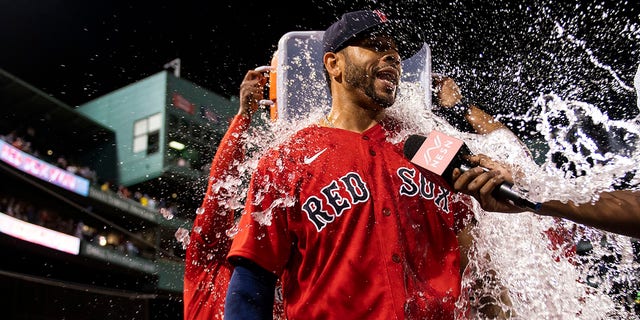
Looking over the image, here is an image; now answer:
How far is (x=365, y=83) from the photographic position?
277 centimetres

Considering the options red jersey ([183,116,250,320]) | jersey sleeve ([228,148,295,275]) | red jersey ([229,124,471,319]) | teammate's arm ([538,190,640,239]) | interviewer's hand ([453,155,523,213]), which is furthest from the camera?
red jersey ([183,116,250,320])

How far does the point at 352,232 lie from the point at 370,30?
1.09 metres

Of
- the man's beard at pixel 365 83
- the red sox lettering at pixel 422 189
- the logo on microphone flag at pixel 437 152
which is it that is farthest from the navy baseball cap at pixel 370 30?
the logo on microphone flag at pixel 437 152

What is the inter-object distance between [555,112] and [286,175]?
2297 millimetres

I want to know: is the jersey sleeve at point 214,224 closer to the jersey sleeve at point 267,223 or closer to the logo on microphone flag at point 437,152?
the jersey sleeve at point 267,223

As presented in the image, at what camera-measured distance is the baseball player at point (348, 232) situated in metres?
2.14

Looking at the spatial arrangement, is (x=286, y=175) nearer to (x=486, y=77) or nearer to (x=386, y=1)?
(x=386, y=1)

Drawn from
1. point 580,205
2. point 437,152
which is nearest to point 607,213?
point 580,205

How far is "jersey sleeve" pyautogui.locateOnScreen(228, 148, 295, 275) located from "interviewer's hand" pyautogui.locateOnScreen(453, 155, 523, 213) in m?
0.87

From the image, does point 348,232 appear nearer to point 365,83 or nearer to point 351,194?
point 351,194

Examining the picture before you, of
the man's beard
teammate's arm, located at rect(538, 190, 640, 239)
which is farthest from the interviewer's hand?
the man's beard

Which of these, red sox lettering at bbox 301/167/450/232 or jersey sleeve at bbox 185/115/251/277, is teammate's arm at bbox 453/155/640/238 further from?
jersey sleeve at bbox 185/115/251/277

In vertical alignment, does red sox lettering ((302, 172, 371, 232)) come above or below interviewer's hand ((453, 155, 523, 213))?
above

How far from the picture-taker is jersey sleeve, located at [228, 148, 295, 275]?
2268 mm
